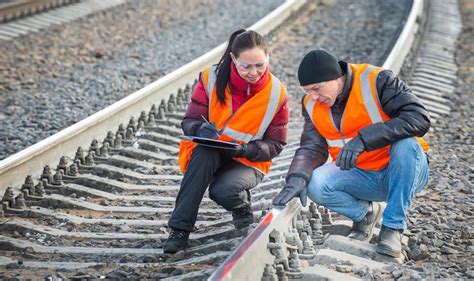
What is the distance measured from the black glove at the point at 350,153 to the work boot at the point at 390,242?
1.29ft

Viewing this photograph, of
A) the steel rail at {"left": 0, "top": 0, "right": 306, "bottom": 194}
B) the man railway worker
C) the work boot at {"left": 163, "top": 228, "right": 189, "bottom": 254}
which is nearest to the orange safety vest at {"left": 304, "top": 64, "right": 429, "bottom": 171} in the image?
the man railway worker

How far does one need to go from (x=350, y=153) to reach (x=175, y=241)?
1088 millimetres

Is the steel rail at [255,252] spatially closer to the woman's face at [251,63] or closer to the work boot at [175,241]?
the work boot at [175,241]

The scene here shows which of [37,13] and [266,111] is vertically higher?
[37,13]

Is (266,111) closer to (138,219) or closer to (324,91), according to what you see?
(324,91)

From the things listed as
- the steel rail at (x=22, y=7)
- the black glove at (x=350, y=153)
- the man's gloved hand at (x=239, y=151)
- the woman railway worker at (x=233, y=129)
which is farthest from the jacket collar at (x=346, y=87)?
the steel rail at (x=22, y=7)

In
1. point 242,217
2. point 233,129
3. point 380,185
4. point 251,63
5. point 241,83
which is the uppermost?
point 251,63

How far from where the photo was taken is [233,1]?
17.1 metres

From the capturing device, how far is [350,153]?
5.23m

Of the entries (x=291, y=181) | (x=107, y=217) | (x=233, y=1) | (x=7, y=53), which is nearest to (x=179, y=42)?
(x=7, y=53)

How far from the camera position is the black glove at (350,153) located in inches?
206

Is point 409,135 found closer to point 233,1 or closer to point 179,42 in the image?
point 179,42

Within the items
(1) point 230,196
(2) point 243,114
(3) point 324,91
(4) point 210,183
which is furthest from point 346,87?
(4) point 210,183

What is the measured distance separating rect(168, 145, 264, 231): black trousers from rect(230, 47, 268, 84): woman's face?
48 centimetres
